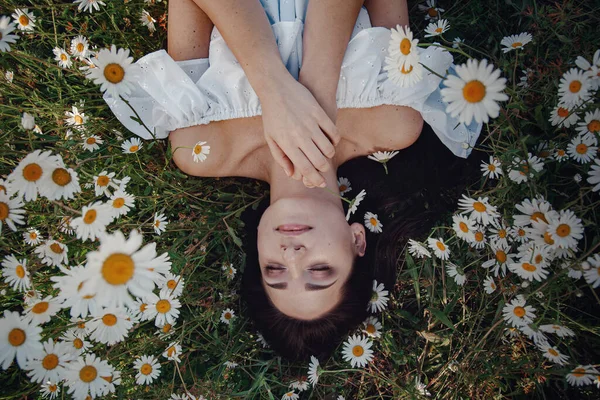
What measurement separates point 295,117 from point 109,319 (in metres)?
1.11

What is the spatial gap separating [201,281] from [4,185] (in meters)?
1.12

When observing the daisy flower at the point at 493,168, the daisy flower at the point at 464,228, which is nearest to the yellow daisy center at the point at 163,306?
the daisy flower at the point at 464,228

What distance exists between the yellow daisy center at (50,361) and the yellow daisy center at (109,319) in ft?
0.68

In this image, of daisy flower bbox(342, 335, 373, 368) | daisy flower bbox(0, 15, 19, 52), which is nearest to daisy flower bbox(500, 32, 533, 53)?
daisy flower bbox(342, 335, 373, 368)

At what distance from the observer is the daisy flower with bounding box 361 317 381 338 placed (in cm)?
232

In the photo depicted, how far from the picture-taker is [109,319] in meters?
1.72

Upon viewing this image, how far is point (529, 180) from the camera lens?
169 centimetres

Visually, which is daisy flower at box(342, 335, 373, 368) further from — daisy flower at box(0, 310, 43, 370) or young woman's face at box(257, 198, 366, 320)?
daisy flower at box(0, 310, 43, 370)

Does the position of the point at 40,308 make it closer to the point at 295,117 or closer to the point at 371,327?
the point at 295,117

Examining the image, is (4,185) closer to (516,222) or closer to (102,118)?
(102,118)

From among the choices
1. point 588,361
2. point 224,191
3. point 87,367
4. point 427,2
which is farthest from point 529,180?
point 87,367

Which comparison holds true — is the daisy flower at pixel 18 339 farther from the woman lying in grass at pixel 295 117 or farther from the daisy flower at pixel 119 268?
the woman lying in grass at pixel 295 117

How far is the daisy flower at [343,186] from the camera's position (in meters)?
2.45

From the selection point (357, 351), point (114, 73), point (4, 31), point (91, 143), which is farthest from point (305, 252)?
point (4, 31)
